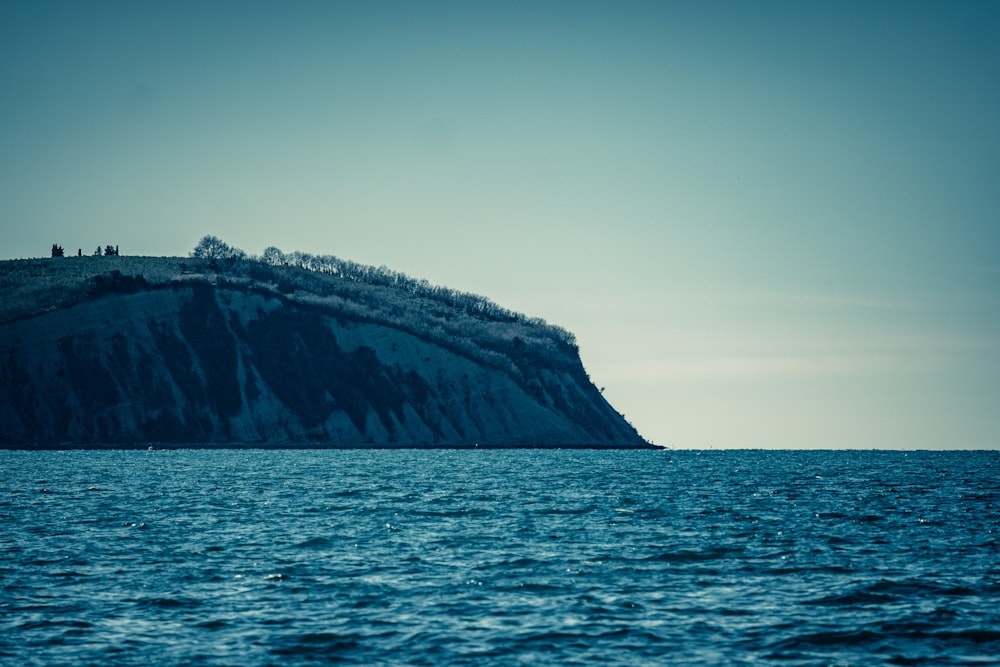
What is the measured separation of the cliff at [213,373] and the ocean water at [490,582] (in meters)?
108

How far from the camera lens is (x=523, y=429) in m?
200

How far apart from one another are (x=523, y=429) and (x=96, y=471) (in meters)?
118

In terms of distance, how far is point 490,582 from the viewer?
3000 centimetres

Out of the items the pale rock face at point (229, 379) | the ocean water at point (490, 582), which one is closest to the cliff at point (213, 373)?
the pale rock face at point (229, 379)

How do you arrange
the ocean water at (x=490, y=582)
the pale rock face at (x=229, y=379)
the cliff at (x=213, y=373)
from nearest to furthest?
the ocean water at (x=490, y=582)
the pale rock face at (x=229, y=379)
the cliff at (x=213, y=373)

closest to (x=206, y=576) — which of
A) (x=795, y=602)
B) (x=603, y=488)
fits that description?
(x=795, y=602)

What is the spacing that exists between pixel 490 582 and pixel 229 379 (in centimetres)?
15198

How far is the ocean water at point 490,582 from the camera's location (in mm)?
22031

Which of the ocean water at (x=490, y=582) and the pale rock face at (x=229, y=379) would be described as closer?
the ocean water at (x=490, y=582)

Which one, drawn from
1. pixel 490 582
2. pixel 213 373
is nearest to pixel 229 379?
pixel 213 373

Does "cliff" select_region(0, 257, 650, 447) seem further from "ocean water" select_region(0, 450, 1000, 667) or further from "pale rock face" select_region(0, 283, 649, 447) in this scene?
"ocean water" select_region(0, 450, 1000, 667)

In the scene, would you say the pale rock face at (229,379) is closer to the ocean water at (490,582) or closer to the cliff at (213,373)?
the cliff at (213,373)

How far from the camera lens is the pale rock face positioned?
160m

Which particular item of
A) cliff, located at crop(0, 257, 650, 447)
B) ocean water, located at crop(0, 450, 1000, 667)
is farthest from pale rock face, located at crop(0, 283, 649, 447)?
ocean water, located at crop(0, 450, 1000, 667)
